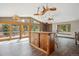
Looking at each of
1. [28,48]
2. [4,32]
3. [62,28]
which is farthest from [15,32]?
[62,28]

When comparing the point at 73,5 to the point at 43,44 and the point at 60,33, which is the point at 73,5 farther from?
the point at 43,44

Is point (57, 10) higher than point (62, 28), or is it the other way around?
point (57, 10)

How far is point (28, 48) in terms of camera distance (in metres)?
2.24

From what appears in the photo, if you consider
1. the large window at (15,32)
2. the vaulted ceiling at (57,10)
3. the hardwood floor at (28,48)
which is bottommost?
the hardwood floor at (28,48)

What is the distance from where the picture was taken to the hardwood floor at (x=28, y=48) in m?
2.21

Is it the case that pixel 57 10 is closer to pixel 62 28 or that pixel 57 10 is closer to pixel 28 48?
pixel 62 28

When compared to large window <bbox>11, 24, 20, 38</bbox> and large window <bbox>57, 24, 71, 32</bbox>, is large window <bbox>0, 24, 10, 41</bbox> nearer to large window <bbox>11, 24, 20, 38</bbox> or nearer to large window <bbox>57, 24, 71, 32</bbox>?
large window <bbox>11, 24, 20, 38</bbox>

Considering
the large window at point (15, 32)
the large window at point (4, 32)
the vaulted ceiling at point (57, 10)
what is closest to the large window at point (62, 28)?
the vaulted ceiling at point (57, 10)

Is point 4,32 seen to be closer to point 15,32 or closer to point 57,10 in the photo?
point 15,32

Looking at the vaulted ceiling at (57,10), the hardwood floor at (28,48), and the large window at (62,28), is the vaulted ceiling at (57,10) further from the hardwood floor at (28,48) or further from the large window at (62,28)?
the hardwood floor at (28,48)

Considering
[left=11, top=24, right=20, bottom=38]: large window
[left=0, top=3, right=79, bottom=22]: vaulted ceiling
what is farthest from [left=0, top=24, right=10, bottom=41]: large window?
[left=0, top=3, right=79, bottom=22]: vaulted ceiling

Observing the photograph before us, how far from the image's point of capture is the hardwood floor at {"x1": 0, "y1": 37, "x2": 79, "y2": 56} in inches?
86.9

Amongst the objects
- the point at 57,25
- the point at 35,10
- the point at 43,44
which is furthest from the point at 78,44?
the point at 35,10

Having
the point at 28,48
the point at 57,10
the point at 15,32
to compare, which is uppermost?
the point at 57,10
